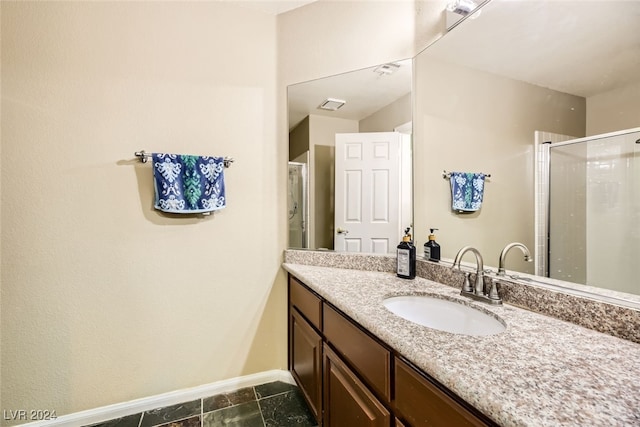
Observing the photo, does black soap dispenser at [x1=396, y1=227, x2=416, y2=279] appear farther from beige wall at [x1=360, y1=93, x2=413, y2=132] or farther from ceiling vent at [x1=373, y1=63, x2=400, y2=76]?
ceiling vent at [x1=373, y1=63, x2=400, y2=76]

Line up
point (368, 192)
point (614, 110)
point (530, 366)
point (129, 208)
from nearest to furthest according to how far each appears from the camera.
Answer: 1. point (530, 366)
2. point (614, 110)
3. point (129, 208)
4. point (368, 192)

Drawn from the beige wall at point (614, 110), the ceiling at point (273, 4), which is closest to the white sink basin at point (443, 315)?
the beige wall at point (614, 110)

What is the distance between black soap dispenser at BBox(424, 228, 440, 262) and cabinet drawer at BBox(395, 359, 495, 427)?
0.76 m

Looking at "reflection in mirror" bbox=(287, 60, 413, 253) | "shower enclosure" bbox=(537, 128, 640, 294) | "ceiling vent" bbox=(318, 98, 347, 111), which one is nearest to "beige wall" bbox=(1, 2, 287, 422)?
"reflection in mirror" bbox=(287, 60, 413, 253)

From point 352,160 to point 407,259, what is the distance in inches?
28.0

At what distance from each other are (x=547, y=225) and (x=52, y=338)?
2.36m

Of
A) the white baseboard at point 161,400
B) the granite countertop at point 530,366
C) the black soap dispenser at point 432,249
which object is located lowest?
the white baseboard at point 161,400

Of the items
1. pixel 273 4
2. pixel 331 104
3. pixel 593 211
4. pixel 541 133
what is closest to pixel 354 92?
pixel 331 104

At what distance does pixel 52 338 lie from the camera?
4.81ft

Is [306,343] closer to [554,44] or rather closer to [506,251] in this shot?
[506,251]

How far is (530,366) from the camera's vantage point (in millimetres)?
637

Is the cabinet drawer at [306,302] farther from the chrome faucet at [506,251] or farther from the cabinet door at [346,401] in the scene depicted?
the chrome faucet at [506,251]

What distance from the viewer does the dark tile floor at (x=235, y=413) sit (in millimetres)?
1521

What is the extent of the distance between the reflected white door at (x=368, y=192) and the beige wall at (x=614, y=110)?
0.84 metres
